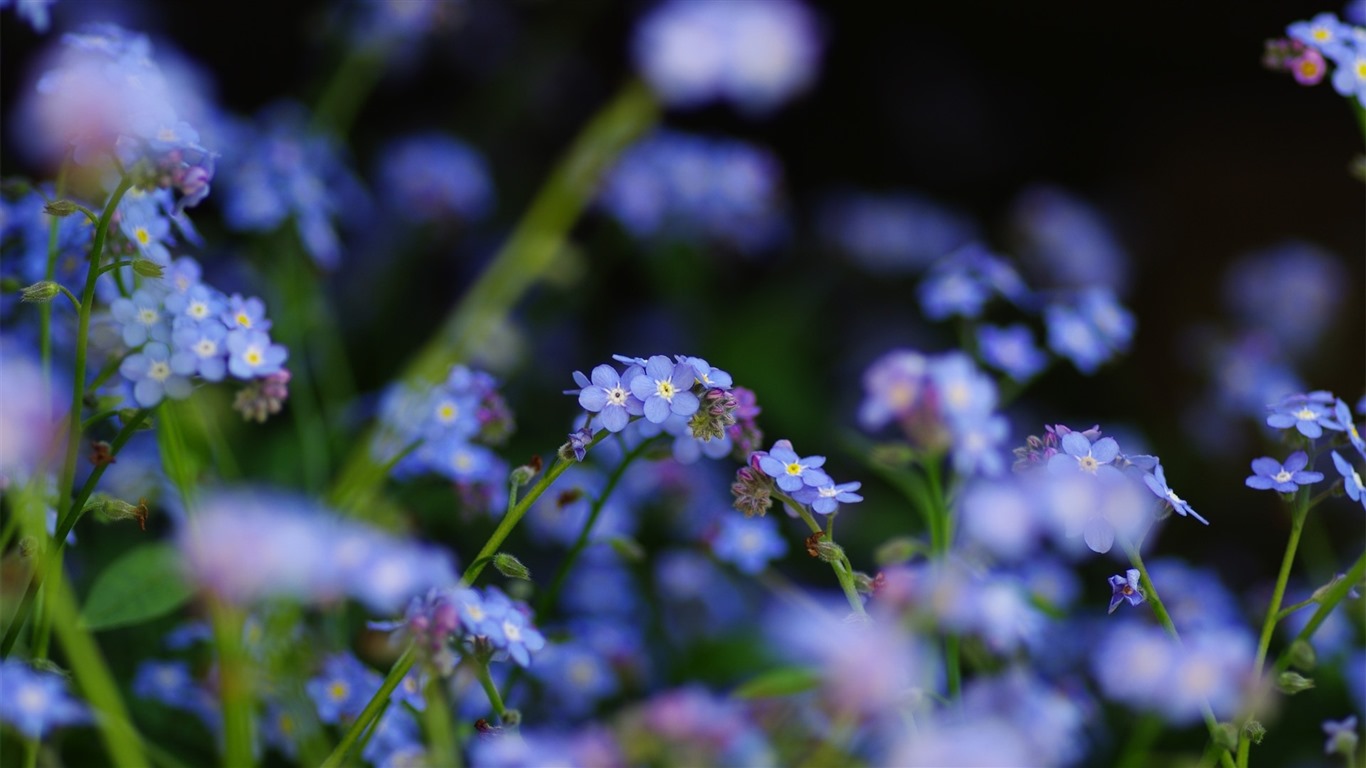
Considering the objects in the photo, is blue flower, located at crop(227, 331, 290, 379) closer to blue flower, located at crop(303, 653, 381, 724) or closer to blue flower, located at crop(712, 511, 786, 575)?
blue flower, located at crop(303, 653, 381, 724)

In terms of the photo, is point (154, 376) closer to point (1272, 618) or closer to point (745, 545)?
point (745, 545)

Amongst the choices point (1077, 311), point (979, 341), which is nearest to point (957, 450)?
point (979, 341)

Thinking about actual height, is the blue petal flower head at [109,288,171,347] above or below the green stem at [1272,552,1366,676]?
below

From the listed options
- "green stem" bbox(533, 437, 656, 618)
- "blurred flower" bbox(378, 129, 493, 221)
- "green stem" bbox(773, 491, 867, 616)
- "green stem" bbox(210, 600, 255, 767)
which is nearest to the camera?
"green stem" bbox(210, 600, 255, 767)

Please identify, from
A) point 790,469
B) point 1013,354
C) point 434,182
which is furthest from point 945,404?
point 434,182

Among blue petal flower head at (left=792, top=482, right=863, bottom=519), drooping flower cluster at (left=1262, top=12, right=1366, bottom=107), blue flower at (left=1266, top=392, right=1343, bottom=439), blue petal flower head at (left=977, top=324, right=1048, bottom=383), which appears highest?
drooping flower cluster at (left=1262, top=12, right=1366, bottom=107)

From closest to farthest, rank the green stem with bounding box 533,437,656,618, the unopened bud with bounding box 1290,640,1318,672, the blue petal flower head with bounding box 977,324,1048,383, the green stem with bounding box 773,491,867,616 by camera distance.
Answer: the green stem with bounding box 773,491,867,616, the unopened bud with bounding box 1290,640,1318,672, the green stem with bounding box 533,437,656,618, the blue petal flower head with bounding box 977,324,1048,383

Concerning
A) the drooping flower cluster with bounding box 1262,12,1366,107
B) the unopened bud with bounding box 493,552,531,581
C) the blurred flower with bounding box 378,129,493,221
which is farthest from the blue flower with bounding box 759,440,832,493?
the blurred flower with bounding box 378,129,493,221

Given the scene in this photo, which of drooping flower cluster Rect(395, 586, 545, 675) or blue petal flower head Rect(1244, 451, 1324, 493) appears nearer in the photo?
drooping flower cluster Rect(395, 586, 545, 675)
